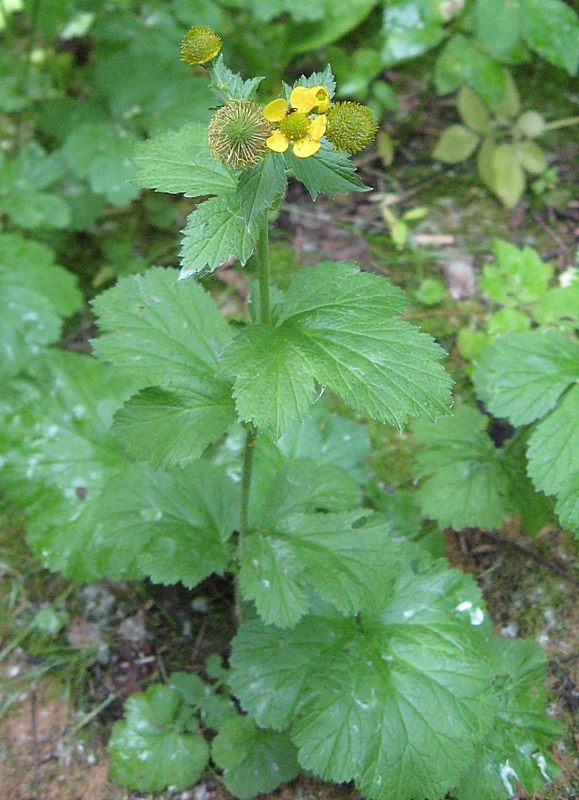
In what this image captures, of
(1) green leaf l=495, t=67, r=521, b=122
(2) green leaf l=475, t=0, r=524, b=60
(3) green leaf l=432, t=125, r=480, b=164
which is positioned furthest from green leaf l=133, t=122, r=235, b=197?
(1) green leaf l=495, t=67, r=521, b=122

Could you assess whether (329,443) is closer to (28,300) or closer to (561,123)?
(28,300)

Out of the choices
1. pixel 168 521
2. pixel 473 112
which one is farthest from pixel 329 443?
pixel 473 112

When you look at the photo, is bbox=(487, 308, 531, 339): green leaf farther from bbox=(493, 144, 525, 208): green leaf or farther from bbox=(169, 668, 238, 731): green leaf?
bbox=(169, 668, 238, 731): green leaf

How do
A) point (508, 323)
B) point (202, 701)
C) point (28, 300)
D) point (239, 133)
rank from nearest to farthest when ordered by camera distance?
point (239, 133), point (202, 701), point (508, 323), point (28, 300)

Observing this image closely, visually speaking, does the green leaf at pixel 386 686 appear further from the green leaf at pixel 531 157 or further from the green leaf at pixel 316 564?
the green leaf at pixel 531 157

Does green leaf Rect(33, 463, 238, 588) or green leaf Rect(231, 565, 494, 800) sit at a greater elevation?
green leaf Rect(33, 463, 238, 588)

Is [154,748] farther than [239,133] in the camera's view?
Yes
